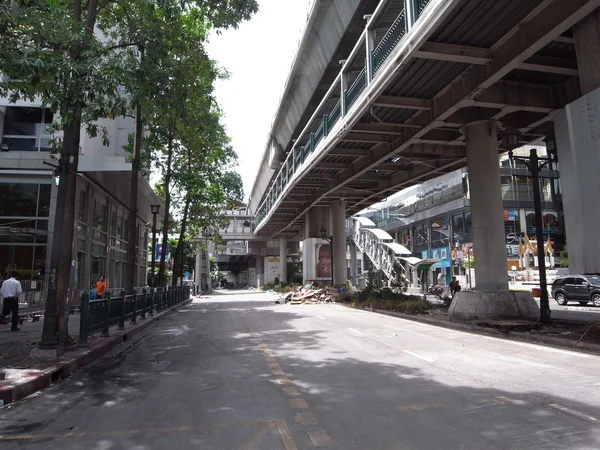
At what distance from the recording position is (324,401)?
19.9ft

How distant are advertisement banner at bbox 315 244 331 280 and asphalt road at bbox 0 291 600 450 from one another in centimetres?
2442

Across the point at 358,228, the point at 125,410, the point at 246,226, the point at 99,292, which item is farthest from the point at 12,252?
the point at 246,226

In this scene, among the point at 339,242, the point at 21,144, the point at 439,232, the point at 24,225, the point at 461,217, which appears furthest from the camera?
the point at 439,232

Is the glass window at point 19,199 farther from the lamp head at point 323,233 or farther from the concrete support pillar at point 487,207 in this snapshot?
the lamp head at point 323,233

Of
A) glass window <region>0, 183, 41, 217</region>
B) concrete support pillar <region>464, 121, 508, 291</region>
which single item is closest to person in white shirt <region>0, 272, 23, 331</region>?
glass window <region>0, 183, 41, 217</region>

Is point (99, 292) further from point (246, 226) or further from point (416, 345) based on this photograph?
point (246, 226)

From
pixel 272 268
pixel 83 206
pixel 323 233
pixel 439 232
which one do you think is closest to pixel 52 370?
pixel 83 206

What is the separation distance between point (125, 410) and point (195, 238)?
1265 inches

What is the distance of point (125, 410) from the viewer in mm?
5953

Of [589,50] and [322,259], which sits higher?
[589,50]

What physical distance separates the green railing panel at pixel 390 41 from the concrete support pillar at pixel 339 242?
19.4m

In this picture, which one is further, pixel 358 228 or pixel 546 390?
pixel 358 228

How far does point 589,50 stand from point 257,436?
33.1 ft

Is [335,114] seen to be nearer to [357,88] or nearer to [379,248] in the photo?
[357,88]
